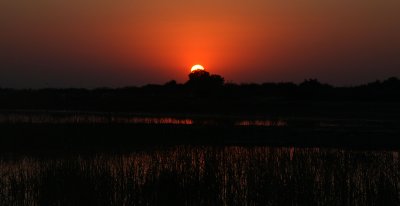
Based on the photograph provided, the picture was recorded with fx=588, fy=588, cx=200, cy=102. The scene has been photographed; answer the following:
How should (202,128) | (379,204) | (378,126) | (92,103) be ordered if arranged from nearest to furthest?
(379,204) → (202,128) → (378,126) → (92,103)

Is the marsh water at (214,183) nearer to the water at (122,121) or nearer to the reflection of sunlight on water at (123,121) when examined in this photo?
the water at (122,121)

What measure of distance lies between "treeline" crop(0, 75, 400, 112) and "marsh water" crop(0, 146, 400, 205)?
32.2 meters

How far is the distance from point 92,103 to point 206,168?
43095mm

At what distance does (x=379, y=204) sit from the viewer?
10328 millimetres

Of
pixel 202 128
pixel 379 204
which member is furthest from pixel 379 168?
pixel 202 128

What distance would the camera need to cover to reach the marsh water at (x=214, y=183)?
1082 centimetres

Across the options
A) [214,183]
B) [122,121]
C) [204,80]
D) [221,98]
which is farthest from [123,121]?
[204,80]

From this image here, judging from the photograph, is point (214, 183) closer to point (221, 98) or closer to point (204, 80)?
point (221, 98)

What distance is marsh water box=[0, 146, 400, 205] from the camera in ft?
35.5

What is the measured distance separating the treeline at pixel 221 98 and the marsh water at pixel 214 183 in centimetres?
3220

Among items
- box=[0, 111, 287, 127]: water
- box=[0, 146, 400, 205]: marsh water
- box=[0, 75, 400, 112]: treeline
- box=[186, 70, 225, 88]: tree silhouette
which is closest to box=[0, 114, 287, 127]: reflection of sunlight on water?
box=[0, 111, 287, 127]: water

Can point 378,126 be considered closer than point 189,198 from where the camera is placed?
No

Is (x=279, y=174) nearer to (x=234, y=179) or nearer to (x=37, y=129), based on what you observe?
(x=234, y=179)

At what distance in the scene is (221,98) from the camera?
57.7m
